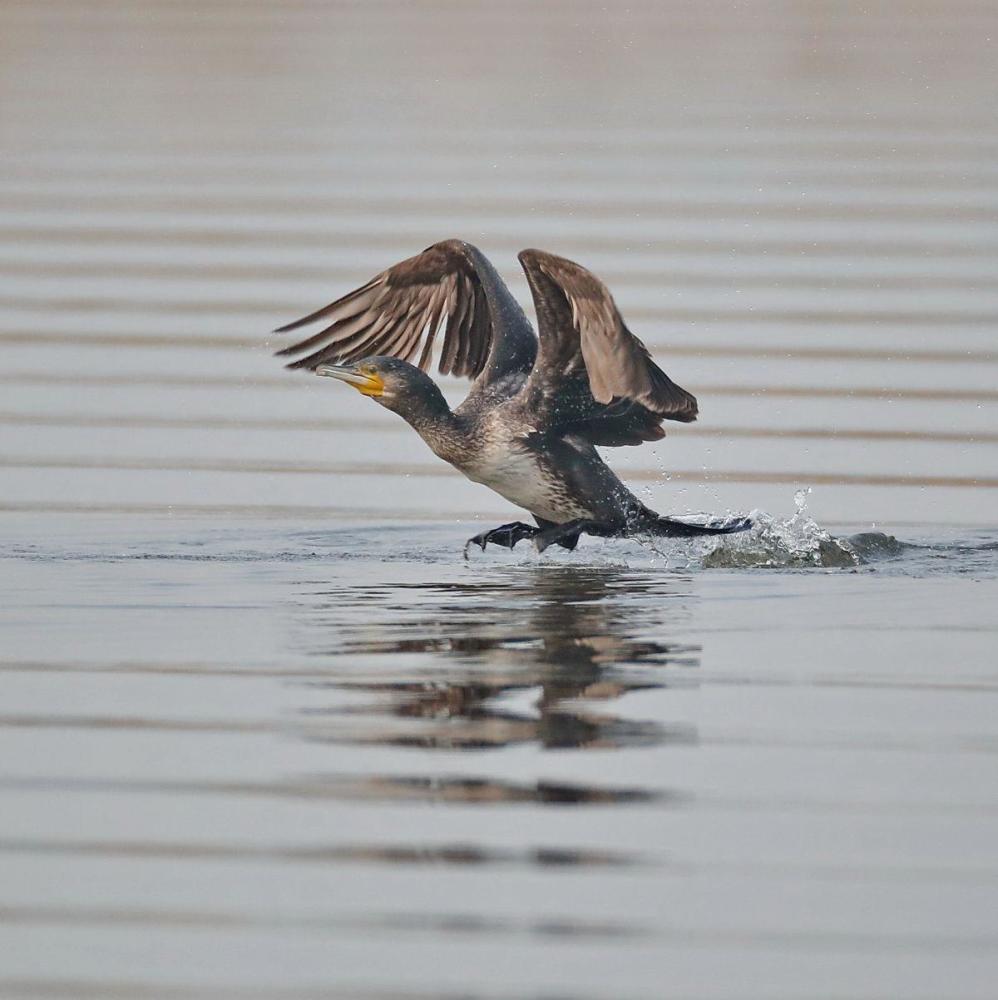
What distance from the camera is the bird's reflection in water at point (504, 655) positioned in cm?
521

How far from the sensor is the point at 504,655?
6.09 m

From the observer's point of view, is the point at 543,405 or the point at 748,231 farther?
the point at 748,231

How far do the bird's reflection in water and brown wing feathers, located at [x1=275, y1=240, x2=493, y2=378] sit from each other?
5.01 ft

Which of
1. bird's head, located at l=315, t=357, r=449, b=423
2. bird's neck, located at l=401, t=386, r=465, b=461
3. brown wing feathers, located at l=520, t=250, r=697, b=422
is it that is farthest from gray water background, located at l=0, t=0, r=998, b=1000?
brown wing feathers, located at l=520, t=250, r=697, b=422

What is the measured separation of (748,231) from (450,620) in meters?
7.76

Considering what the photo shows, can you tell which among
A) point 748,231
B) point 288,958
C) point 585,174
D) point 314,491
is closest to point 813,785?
point 288,958

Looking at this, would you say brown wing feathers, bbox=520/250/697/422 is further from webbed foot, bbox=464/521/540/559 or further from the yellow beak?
the yellow beak

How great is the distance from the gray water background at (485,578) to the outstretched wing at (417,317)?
1.83 ft

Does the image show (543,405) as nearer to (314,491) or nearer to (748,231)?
(314,491)

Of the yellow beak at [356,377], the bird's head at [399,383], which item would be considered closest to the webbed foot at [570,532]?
the bird's head at [399,383]

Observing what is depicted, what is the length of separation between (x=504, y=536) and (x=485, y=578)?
22.9 inches

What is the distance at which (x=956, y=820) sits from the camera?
4.58m

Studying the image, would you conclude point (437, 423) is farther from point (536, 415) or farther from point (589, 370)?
point (589, 370)

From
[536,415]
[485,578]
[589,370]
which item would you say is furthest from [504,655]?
[536,415]
